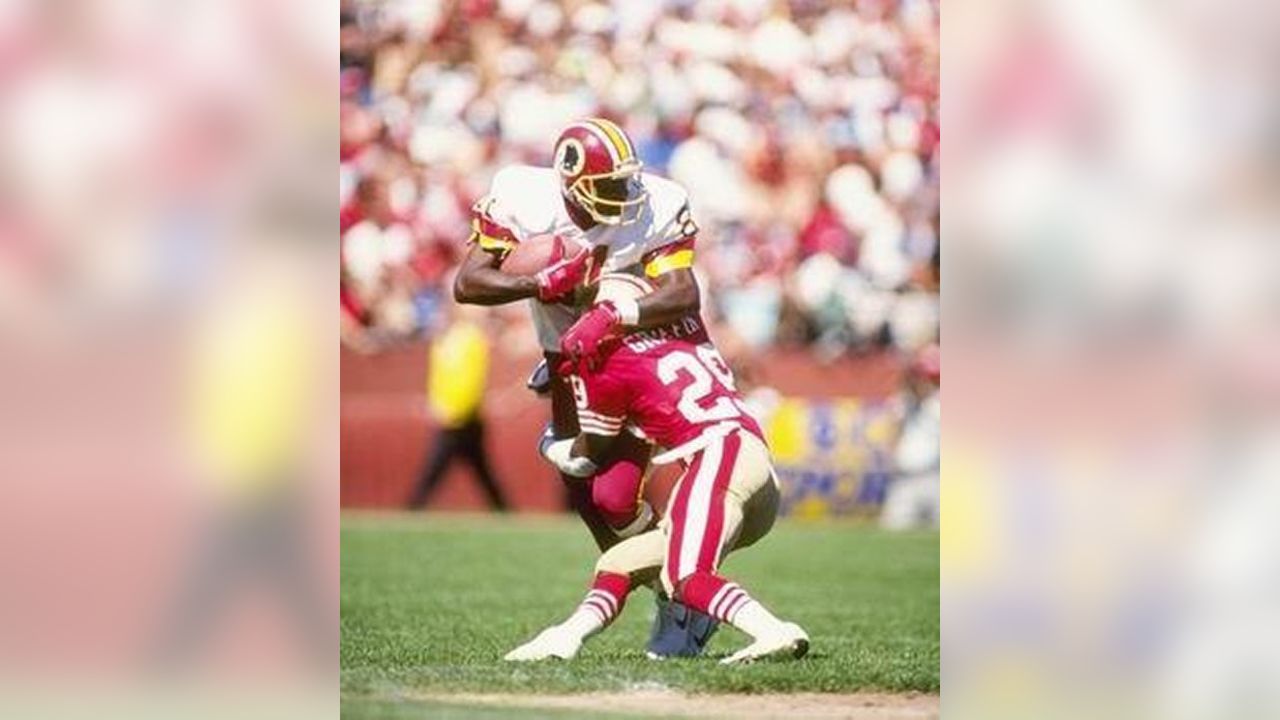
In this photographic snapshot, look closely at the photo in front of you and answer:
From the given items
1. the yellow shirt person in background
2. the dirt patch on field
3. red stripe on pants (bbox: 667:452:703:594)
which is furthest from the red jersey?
the yellow shirt person in background

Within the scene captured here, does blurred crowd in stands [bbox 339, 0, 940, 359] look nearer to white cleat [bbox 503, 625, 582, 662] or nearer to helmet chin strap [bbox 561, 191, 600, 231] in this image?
helmet chin strap [bbox 561, 191, 600, 231]

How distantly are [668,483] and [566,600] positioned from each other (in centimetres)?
377

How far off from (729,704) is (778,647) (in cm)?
47

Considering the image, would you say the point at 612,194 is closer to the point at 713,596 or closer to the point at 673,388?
the point at 673,388

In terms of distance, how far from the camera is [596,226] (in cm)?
584

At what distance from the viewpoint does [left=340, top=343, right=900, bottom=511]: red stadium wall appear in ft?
42.0

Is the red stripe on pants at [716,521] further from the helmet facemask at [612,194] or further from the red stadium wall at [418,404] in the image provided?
the red stadium wall at [418,404]

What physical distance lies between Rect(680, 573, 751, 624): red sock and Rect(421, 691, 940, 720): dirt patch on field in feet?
1.02

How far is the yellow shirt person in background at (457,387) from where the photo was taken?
1275 centimetres
